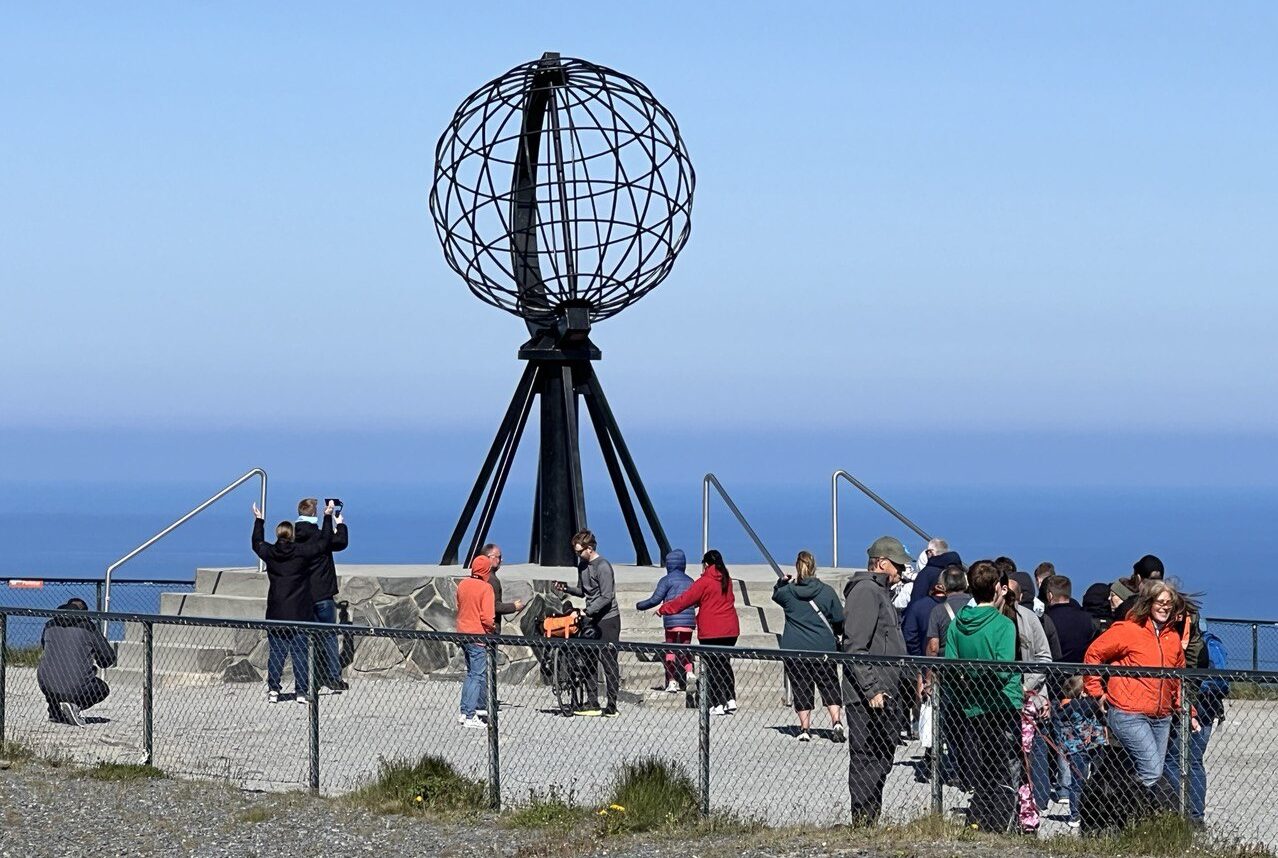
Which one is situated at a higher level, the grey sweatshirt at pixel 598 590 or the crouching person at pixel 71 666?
the grey sweatshirt at pixel 598 590

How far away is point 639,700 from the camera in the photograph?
48.4 feet

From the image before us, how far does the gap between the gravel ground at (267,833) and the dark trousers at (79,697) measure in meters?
2.35

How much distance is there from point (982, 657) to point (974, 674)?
1.18 ft

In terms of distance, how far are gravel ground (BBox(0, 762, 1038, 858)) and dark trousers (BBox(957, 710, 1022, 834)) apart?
36cm

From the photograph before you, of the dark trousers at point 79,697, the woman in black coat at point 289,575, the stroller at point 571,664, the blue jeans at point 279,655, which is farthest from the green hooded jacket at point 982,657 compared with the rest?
the woman in black coat at point 289,575

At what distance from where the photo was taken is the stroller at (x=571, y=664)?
14299mm

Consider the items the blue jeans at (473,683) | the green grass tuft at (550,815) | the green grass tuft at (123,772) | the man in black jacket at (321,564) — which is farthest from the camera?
the man in black jacket at (321,564)

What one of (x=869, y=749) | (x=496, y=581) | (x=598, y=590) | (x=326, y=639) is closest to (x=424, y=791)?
(x=869, y=749)

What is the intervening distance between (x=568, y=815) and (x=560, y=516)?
976 cm

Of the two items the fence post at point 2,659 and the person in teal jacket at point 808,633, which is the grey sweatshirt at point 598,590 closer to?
the person in teal jacket at point 808,633

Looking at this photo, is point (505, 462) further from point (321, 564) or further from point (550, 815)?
point (550, 815)

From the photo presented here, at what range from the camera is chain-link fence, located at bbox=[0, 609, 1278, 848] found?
32.8 feet

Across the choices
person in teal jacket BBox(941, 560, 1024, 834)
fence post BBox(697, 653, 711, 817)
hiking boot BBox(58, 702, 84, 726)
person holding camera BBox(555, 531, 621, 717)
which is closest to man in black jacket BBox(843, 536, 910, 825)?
person in teal jacket BBox(941, 560, 1024, 834)

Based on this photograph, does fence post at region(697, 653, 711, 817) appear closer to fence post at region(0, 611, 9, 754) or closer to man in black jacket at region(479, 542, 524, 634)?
man in black jacket at region(479, 542, 524, 634)
